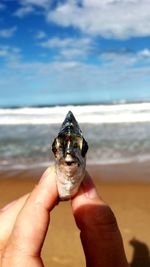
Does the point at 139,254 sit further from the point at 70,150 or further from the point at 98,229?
the point at 70,150

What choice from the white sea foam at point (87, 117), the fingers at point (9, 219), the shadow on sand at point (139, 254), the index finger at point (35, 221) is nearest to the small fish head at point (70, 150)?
the index finger at point (35, 221)

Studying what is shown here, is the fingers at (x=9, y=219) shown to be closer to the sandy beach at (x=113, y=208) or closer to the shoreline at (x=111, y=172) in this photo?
the sandy beach at (x=113, y=208)

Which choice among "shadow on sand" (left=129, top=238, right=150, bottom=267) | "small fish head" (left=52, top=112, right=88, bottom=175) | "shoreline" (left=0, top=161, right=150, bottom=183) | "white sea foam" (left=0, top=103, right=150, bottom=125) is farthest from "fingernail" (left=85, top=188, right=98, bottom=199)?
"white sea foam" (left=0, top=103, right=150, bottom=125)

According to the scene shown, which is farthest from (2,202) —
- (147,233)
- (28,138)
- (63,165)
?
(28,138)

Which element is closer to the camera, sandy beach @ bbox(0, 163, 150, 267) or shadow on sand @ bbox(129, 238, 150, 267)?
shadow on sand @ bbox(129, 238, 150, 267)

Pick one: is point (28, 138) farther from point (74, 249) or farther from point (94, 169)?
point (74, 249)

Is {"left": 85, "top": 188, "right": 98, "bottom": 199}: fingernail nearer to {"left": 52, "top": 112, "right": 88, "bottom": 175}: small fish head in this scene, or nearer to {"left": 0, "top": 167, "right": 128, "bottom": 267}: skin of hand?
{"left": 0, "top": 167, "right": 128, "bottom": 267}: skin of hand
